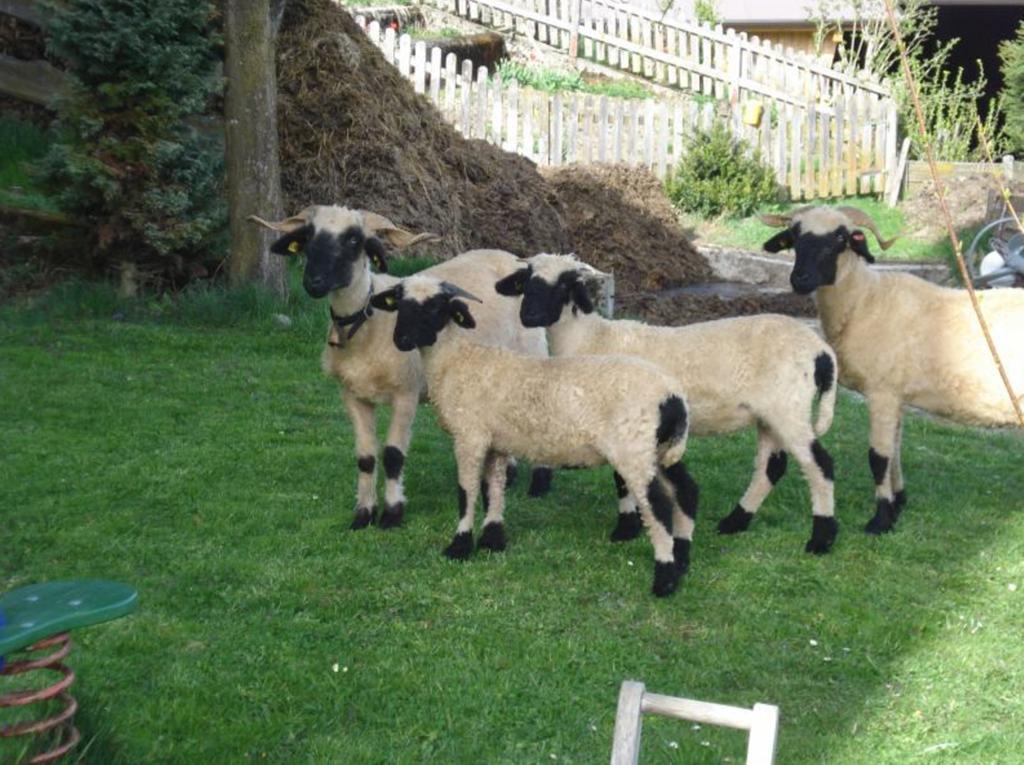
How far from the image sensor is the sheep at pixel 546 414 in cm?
682

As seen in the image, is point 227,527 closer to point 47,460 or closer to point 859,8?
point 47,460

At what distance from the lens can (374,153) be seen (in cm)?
1445

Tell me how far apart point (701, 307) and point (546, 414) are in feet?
24.9

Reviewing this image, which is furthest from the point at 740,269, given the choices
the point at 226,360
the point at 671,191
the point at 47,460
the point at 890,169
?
the point at 47,460

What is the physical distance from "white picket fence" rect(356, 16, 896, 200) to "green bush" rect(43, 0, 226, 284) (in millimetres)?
8001

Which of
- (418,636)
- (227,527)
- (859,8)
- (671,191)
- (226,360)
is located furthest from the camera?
(859,8)

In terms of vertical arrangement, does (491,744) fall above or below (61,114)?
below

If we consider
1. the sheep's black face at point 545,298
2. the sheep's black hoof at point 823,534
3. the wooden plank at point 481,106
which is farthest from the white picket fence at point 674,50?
the sheep's black hoof at point 823,534

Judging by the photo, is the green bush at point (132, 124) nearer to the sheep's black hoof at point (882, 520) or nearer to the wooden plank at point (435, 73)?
the sheep's black hoof at point (882, 520)

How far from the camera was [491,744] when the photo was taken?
5348mm

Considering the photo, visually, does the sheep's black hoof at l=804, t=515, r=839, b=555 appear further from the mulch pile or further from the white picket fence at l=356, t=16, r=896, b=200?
the white picket fence at l=356, t=16, r=896, b=200

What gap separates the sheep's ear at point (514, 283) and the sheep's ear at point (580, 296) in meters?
0.28

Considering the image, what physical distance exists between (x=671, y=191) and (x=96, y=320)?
34.5 feet

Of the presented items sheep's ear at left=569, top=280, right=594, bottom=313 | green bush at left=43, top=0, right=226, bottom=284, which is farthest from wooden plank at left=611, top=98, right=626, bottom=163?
sheep's ear at left=569, top=280, right=594, bottom=313
